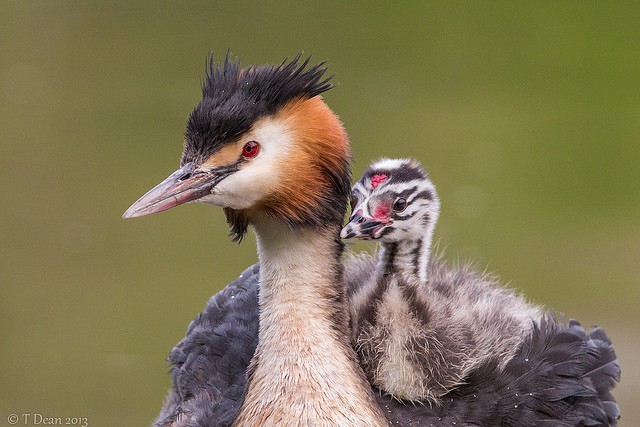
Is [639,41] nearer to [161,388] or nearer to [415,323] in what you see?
[161,388]

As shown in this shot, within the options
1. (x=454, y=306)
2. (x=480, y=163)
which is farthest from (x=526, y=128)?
(x=454, y=306)

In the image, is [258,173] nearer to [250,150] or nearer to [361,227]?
[250,150]

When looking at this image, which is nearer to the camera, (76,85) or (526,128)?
(526,128)

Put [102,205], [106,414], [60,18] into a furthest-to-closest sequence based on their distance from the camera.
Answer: [60,18] → [102,205] → [106,414]

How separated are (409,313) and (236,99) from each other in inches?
44.4

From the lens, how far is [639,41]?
13.5m

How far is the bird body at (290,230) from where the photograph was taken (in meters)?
4.79

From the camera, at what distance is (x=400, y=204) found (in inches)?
210

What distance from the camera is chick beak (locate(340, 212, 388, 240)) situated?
5.06 meters

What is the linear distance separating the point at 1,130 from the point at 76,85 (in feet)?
3.39

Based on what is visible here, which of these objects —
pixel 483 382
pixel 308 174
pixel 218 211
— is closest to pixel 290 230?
pixel 308 174

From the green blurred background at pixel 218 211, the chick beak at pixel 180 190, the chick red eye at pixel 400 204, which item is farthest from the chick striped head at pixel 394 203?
the green blurred background at pixel 218 211

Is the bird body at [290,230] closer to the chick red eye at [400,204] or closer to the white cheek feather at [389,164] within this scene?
the chick red eye at [400,204]

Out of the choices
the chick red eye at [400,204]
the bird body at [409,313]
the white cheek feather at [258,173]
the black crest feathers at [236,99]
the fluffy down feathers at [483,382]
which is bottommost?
the fluffy down feathers at [483,382]
